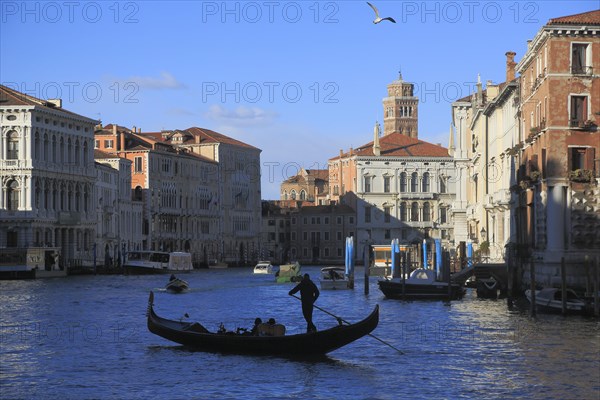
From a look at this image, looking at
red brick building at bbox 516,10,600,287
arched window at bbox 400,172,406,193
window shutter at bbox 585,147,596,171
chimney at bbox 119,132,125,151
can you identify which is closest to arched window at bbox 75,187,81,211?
chimney at bbox 119,132,125,151

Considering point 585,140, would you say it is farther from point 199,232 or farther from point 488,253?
point 199,232

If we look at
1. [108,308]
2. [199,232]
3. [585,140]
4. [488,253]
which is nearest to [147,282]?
[488,253]

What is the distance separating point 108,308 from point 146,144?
6056 centimetres

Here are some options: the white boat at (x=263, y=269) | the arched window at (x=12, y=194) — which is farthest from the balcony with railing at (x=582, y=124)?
the white boat at (x=263, y=269)

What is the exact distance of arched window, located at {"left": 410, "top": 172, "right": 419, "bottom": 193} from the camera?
10969cm

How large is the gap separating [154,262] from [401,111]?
8318 cm

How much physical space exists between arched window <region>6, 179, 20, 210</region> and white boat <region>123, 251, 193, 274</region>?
7611 millimetres

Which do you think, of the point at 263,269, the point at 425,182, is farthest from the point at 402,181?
the point at 263,269

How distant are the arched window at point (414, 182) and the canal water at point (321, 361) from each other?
67.9 meters

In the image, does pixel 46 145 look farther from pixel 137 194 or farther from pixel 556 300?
pixel 556 300

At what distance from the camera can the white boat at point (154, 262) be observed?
7769cm

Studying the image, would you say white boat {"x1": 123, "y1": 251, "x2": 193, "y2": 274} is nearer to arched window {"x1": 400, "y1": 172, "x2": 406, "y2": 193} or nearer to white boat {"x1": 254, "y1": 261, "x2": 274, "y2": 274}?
white boat {"x1": 254, "y1": 261, "x2": 274, "y2": 274}

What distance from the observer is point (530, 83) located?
147 feet

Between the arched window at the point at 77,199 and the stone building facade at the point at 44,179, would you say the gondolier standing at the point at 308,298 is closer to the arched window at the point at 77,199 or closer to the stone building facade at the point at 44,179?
the stone building facade at the point at 44,179
